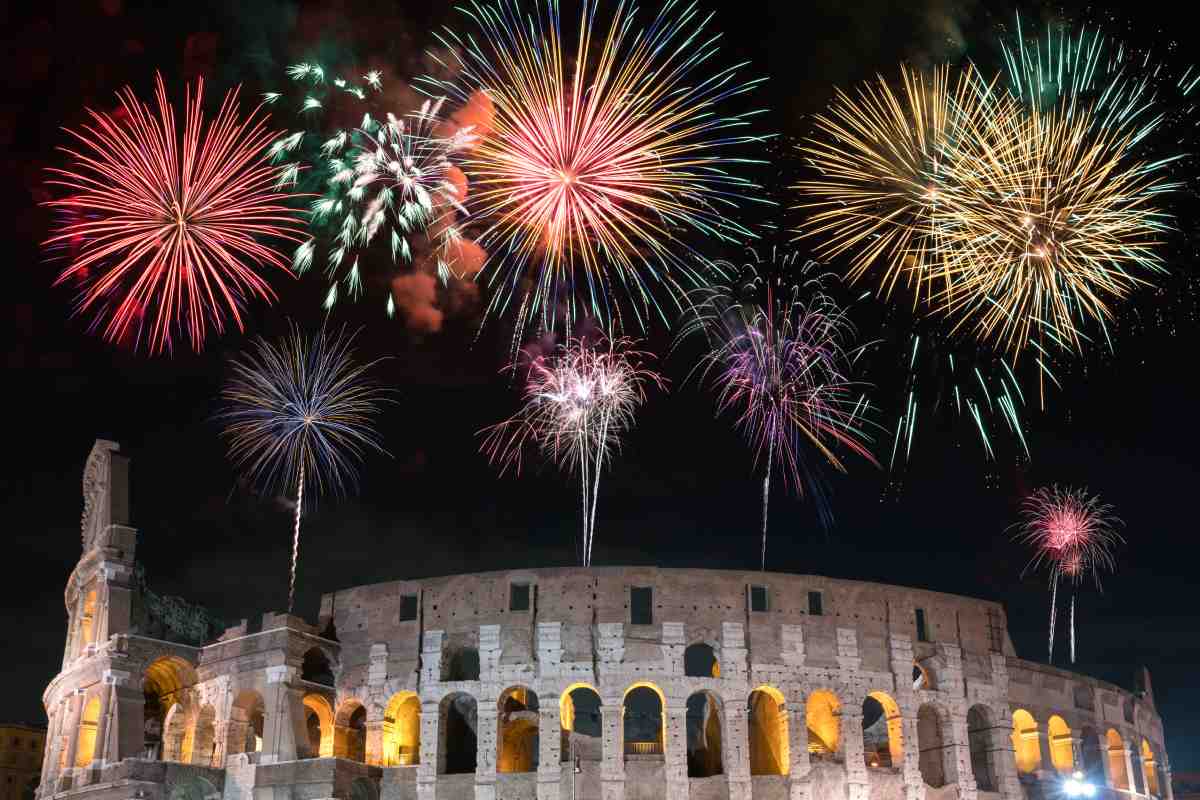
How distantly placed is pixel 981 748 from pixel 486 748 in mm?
A: 15174

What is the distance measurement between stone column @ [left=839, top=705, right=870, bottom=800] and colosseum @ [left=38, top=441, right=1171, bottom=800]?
55 millimetres

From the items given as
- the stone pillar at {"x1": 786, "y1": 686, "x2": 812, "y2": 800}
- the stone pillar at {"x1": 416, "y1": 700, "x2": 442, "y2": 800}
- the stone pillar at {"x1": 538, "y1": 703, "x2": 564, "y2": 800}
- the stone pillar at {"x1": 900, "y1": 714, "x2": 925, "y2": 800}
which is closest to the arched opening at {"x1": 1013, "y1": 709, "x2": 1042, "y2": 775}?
the stone pillar at {"x1": 900, "y1": 714, "x2": 925, "y2": 800}

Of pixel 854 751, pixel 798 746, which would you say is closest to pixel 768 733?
pixel 798 746

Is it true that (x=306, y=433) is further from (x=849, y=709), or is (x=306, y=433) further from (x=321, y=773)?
(x=849, y=709)

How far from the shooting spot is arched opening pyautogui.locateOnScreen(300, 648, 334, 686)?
35188mm

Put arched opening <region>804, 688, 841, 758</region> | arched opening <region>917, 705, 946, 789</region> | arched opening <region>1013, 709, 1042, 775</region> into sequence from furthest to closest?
arched opening <region>1013, 709, 1042, 775</region> < arched opening <region>917, 705, 946, 789</region> < arched opening <region>804, 688, 841, 758</region>

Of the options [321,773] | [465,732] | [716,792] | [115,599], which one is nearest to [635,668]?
[716,792]

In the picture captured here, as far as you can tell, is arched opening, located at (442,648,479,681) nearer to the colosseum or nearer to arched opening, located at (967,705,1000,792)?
the colosseum

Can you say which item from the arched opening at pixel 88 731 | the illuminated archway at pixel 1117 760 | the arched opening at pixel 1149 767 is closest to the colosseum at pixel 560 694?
the arched opening at pixel 88 731

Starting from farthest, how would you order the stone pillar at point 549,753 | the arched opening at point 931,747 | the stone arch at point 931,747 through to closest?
the arched opening at point 931,747 < the stone arch at point 931,747 < the stone pillar at point 549,753

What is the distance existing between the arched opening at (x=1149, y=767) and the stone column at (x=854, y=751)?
15.5 m

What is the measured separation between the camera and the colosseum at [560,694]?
32656 millimetres

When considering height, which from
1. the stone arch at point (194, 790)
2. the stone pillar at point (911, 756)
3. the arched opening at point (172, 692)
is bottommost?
the stone arch at point (194, 790)

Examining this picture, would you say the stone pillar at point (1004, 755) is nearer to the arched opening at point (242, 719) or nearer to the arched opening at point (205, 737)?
the arched opening at point (242, 719)
